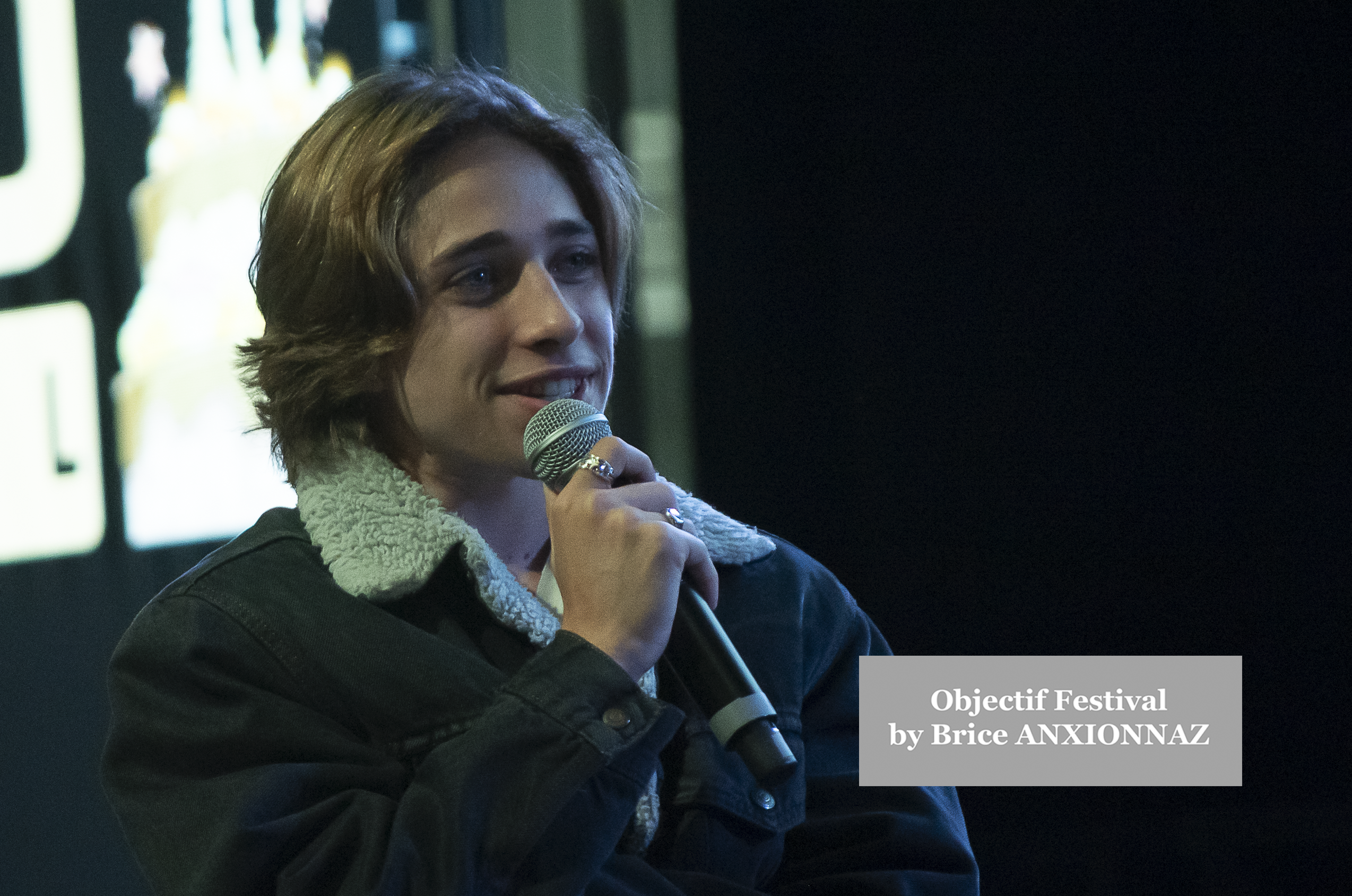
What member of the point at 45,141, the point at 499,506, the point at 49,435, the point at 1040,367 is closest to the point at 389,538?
the point at 499,506

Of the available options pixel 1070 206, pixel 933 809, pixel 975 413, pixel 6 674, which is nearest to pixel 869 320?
pixel 975 413

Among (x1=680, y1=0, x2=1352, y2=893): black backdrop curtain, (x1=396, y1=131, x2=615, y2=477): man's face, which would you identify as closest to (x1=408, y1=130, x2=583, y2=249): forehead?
(x1=396, y1=131, x2=615, y2=477): man's face

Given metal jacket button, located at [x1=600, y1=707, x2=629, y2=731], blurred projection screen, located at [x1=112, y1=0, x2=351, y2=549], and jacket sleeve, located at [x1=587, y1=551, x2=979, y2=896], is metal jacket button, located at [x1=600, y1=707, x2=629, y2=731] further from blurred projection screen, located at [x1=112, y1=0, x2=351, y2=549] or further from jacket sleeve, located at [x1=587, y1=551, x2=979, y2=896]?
blurred projection screen, located at [x1=112, y1=0, x2=351, y2=549]

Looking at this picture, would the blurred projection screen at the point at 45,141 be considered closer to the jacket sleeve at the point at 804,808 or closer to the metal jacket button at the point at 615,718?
the jacket sleeve at the point at 804,808

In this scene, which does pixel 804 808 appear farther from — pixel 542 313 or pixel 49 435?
pixel 49 435

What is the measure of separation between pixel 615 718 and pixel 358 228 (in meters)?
0.54

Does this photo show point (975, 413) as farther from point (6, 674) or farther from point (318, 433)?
point (6, 674)

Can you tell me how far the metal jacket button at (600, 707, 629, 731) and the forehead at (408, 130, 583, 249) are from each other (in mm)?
469

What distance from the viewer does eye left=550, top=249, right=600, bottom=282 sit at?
1.22 metres

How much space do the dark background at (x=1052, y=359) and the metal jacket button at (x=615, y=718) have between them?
1.62 m

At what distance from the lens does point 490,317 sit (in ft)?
3.77

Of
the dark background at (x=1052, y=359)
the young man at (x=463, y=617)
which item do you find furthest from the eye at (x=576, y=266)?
the dark background at (x=1052, y=359)

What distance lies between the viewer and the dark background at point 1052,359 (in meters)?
2.54

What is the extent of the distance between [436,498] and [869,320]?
1548 millimetres
